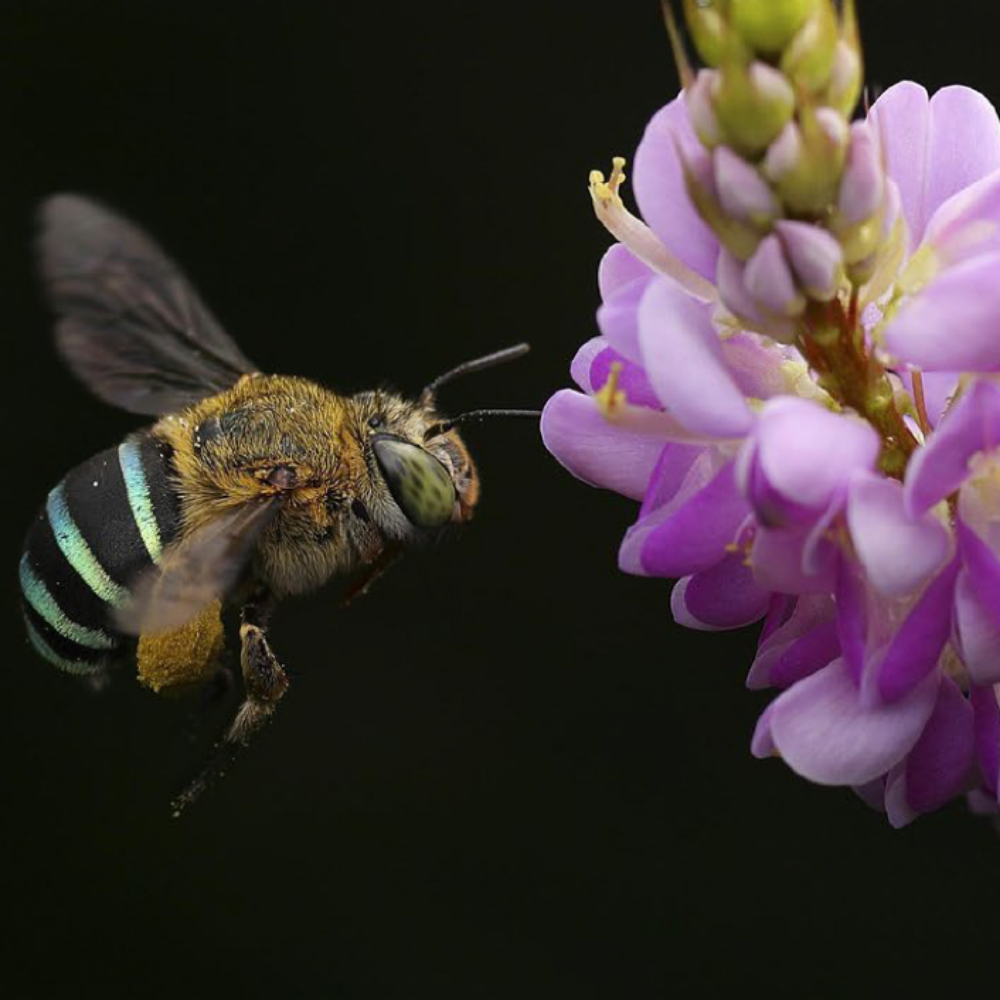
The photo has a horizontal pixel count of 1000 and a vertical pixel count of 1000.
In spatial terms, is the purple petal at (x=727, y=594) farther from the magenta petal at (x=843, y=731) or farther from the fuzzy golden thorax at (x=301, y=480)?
the fuzzy golden thorax at (x=301, y=480)

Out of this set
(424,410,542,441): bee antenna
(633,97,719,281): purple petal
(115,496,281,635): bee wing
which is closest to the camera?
(633,97,719,281): purple petal

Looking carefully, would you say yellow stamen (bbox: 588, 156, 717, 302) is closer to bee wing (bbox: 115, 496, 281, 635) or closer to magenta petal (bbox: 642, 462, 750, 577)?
magenta petal (bbox: 642, 462, 750, 577)

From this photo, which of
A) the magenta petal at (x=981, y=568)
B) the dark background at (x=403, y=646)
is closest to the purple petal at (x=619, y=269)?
the magenta petal at (x=981, y=568)

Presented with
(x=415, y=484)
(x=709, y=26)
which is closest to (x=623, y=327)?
(x=709, y=26)

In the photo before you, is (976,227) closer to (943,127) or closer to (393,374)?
(943,127)

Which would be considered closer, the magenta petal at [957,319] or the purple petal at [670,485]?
the magenta petal at [957,319]

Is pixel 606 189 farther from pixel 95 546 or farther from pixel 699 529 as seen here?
pixel 95 546

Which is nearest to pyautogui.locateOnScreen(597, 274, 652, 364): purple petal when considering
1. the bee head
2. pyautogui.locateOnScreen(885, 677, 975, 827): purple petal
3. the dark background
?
pyautogui.locateOnScreen(885, 677, 975, 827): purple petal
